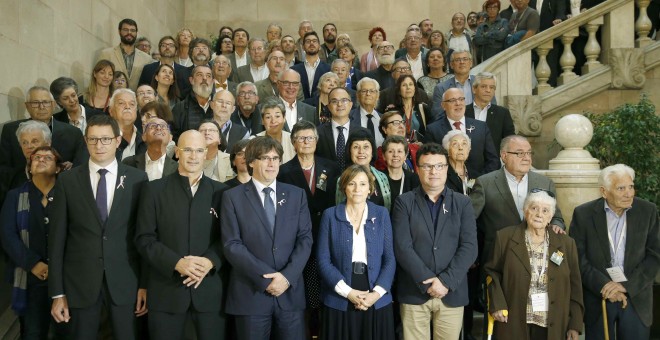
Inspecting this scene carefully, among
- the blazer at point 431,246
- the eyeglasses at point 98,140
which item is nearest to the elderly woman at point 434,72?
the blazer at point 431,246

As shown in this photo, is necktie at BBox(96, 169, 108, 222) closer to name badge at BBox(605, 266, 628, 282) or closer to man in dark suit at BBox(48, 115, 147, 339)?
man in dark suit at BBox(48, 115, 147, 339)

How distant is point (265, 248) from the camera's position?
466 cm

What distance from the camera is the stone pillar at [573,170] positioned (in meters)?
6.18

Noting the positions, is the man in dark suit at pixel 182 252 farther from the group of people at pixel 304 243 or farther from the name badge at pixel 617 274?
the name badge at pixel 617 274

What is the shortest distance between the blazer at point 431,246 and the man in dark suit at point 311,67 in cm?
379

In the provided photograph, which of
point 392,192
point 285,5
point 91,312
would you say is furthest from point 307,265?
point 285,5

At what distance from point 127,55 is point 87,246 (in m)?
4.60

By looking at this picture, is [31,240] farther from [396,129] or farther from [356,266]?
[396,129]

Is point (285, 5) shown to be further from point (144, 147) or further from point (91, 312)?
point (91, 312)

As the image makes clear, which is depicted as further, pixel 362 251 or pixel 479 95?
pixel 479 95

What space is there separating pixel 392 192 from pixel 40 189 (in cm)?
261

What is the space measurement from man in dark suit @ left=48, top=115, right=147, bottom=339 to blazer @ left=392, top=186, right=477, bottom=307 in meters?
1.75

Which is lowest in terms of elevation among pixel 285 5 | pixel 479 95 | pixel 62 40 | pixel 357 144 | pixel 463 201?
pixel 463 201

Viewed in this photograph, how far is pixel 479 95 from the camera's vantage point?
23.3 ft
